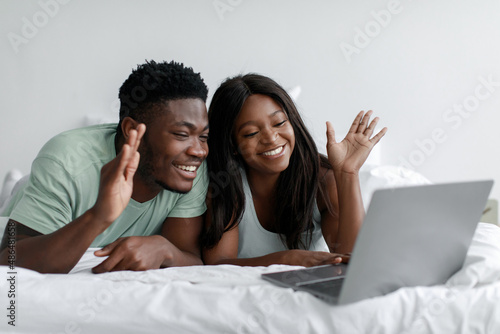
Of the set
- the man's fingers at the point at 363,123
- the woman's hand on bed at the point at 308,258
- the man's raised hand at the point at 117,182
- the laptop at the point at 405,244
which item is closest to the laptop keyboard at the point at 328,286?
the laptop at the point at 405,244

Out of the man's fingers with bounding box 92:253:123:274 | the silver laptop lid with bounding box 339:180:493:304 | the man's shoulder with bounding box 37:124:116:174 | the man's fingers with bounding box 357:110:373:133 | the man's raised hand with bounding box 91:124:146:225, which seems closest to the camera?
the silver laptop lid with bounding box 339:180:493:304

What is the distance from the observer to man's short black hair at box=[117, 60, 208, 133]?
50.7 inches

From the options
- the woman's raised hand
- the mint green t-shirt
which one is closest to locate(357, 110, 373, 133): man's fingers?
the woman's raised hand

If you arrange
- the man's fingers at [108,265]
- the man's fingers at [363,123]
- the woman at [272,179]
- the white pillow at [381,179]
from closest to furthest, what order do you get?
the man's fingers at [108,265], the woman at [272,179], the man's fingers at [363,123], the white pillow at [381,179]

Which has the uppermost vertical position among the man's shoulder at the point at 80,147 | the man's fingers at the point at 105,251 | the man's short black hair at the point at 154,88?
the man's short black hair at the point at 154,88

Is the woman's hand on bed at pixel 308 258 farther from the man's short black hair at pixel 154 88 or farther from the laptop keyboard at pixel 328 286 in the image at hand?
the man's short black hair at pixel 154 88

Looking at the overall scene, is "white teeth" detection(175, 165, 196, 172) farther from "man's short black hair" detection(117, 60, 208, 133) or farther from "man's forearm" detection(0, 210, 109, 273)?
"man's forearm" detection(0, 210, 109, 273)

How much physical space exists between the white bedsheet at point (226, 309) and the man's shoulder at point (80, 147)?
0.36m

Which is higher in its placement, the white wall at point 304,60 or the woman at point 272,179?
the white wall at point 304,60

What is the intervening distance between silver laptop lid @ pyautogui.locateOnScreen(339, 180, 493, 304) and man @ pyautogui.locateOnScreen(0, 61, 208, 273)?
1.56ft

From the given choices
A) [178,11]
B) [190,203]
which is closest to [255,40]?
[178,11]

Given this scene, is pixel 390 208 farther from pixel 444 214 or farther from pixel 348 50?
pixel 348 50

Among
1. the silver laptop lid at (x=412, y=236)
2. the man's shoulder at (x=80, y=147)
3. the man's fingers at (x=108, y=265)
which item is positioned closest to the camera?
the silver laptop lid at (x=412, y=236)

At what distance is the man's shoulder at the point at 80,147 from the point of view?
120 cm
